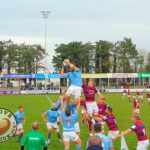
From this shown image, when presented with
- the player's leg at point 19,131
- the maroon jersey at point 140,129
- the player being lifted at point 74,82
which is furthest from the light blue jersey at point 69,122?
the player's leg at point 19,131

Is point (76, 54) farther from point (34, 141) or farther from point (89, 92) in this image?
point (34, 141)

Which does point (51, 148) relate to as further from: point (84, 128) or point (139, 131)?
point (84, 128)

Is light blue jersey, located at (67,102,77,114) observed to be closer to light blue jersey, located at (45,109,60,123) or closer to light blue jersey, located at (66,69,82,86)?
light blue jersey, located at (66,69,82,86)

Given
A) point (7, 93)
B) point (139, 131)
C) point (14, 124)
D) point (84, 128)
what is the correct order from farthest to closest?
point (7, 93)
point (84, 128)
point (139, 131)
point (14, 124)

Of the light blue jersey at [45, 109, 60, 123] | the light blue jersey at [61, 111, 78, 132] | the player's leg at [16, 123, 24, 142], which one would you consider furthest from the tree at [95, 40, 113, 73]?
the light blue jersey at [61, 111, 78, 132]

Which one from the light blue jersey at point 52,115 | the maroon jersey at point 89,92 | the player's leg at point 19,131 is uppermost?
the maroon jersey at point 89,92

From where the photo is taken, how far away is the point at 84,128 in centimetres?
2583

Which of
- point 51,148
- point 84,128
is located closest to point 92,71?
point 84,128

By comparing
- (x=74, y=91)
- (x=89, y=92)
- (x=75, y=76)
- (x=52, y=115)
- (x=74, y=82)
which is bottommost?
(x=52, y=115)

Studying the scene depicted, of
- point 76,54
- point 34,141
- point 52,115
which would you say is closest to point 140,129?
point 34,141

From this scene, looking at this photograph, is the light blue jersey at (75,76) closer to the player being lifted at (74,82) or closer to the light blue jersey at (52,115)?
the player being lifted at (74,82)

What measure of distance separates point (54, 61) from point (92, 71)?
1102 cm

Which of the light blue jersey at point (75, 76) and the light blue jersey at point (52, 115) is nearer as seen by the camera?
the light blue jersey at point (75, 76)

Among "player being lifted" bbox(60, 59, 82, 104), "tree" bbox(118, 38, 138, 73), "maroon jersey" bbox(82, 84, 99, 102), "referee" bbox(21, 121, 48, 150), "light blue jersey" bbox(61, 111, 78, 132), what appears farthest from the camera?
"tree" bbox(118, 38, 138, 73)
